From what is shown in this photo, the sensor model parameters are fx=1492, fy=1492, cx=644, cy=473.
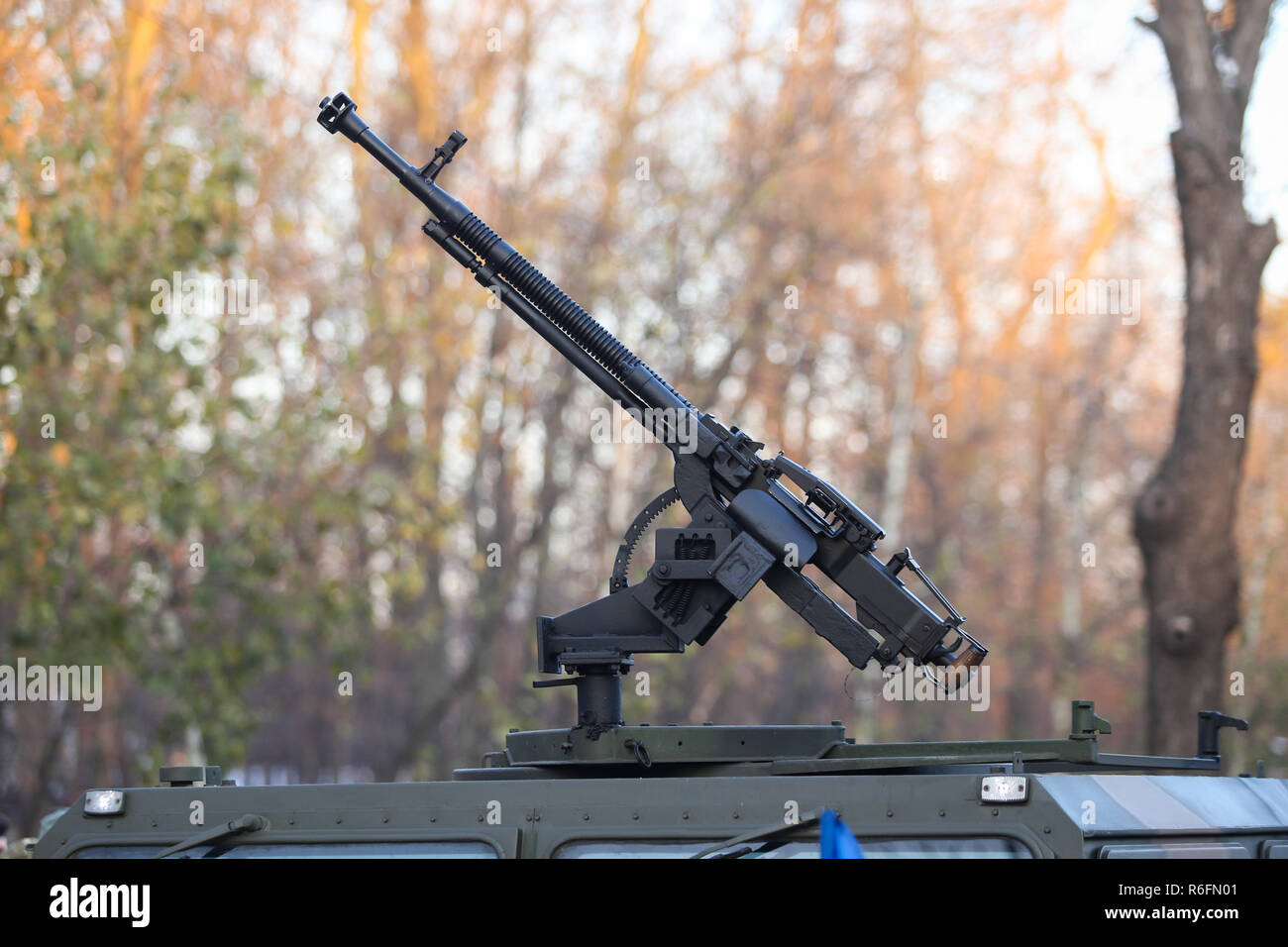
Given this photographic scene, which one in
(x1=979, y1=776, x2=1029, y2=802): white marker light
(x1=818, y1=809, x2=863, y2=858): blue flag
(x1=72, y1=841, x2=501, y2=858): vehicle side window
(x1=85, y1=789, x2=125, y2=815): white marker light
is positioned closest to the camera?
(x1=818, y1=809, x2=863, y2=858): blue flag

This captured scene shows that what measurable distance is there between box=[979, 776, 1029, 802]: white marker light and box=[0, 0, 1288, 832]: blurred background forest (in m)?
4.54

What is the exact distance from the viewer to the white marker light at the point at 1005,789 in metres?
4.43

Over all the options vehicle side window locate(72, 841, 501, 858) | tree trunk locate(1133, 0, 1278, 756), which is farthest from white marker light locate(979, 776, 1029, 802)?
tree trunk locate(1133, 0, 1278, 756)

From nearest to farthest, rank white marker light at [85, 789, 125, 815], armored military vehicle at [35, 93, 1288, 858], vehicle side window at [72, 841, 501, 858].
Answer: armored military vehicle at [35, 93, 1288, 858] → vehicle side window at [72, 841, 501, 858] → white marker light at [85, 789, 125, 815]

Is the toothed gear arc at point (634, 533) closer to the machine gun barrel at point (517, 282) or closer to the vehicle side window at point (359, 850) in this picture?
the machine gun barrel at point (517, 282)

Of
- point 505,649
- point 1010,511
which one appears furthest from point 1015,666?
point 505,649

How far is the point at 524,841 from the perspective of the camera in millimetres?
4777

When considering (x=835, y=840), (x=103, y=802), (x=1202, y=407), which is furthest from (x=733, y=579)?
(x=1202, y=407)

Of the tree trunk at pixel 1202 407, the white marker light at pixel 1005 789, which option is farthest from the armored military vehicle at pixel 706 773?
the tree trunk at pixel 1202 407

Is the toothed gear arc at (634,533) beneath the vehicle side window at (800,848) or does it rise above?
above

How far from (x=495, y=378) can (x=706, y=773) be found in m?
14.7

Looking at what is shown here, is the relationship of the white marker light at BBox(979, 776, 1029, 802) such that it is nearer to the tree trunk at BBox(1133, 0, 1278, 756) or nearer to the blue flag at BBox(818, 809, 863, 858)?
the blue flag at BBox(818, 809, 863, 858)

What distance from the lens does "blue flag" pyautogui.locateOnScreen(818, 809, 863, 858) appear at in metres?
4.07

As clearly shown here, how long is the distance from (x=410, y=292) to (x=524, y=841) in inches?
635
